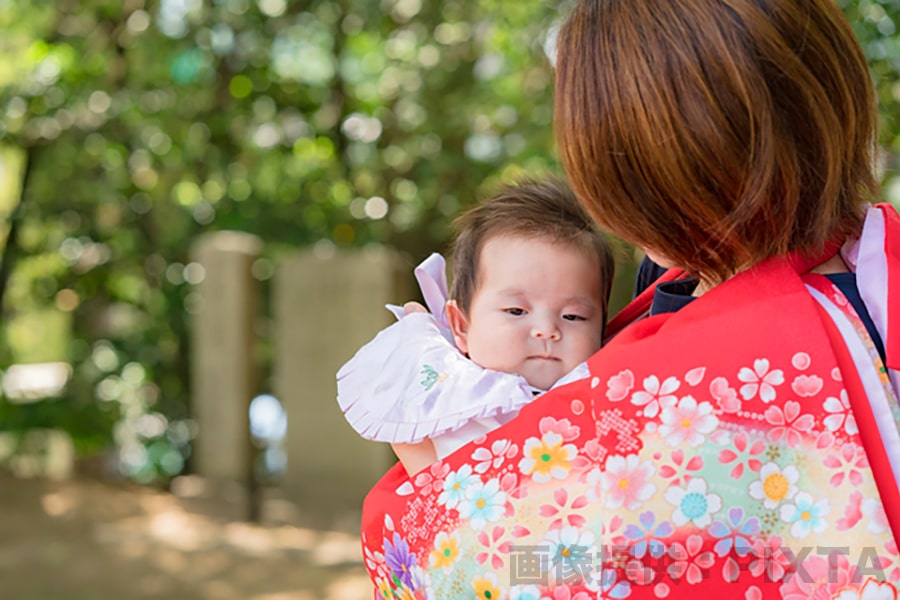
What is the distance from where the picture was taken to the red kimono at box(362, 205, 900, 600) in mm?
958

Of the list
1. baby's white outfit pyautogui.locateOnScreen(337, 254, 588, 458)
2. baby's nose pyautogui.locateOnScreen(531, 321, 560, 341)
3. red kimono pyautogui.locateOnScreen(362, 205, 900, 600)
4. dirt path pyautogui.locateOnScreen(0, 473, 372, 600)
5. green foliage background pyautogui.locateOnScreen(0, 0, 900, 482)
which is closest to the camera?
red kimono pyautogui.locateOnScreen(362, 205, 900, 600)

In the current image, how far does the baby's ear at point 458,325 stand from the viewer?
1462 mm

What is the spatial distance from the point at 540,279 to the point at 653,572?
474 millimetres

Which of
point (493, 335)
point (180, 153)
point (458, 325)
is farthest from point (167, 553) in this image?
point (493, 335)

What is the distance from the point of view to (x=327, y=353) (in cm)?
400

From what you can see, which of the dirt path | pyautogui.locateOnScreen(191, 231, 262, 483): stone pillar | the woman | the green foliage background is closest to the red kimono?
the woman

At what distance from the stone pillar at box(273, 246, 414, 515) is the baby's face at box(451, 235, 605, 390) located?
241cm

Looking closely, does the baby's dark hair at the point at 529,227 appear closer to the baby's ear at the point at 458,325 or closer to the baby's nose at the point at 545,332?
the baby's ear at the point at 458,325

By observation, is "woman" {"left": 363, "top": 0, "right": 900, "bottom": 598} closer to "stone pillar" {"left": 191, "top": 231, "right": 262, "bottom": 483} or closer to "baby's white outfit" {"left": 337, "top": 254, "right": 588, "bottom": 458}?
"baby's white outfit" {"left": 337, "top": 254, "right": 588, "bottom": 458}

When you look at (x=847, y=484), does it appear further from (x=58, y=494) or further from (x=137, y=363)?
(x=137, y=363)

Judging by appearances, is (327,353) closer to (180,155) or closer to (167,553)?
(167,553)

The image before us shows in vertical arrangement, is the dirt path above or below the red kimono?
above

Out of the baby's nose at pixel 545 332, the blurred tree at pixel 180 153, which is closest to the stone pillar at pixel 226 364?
the blurred tree at pixel 180 153

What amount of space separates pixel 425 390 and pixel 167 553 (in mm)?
2959
